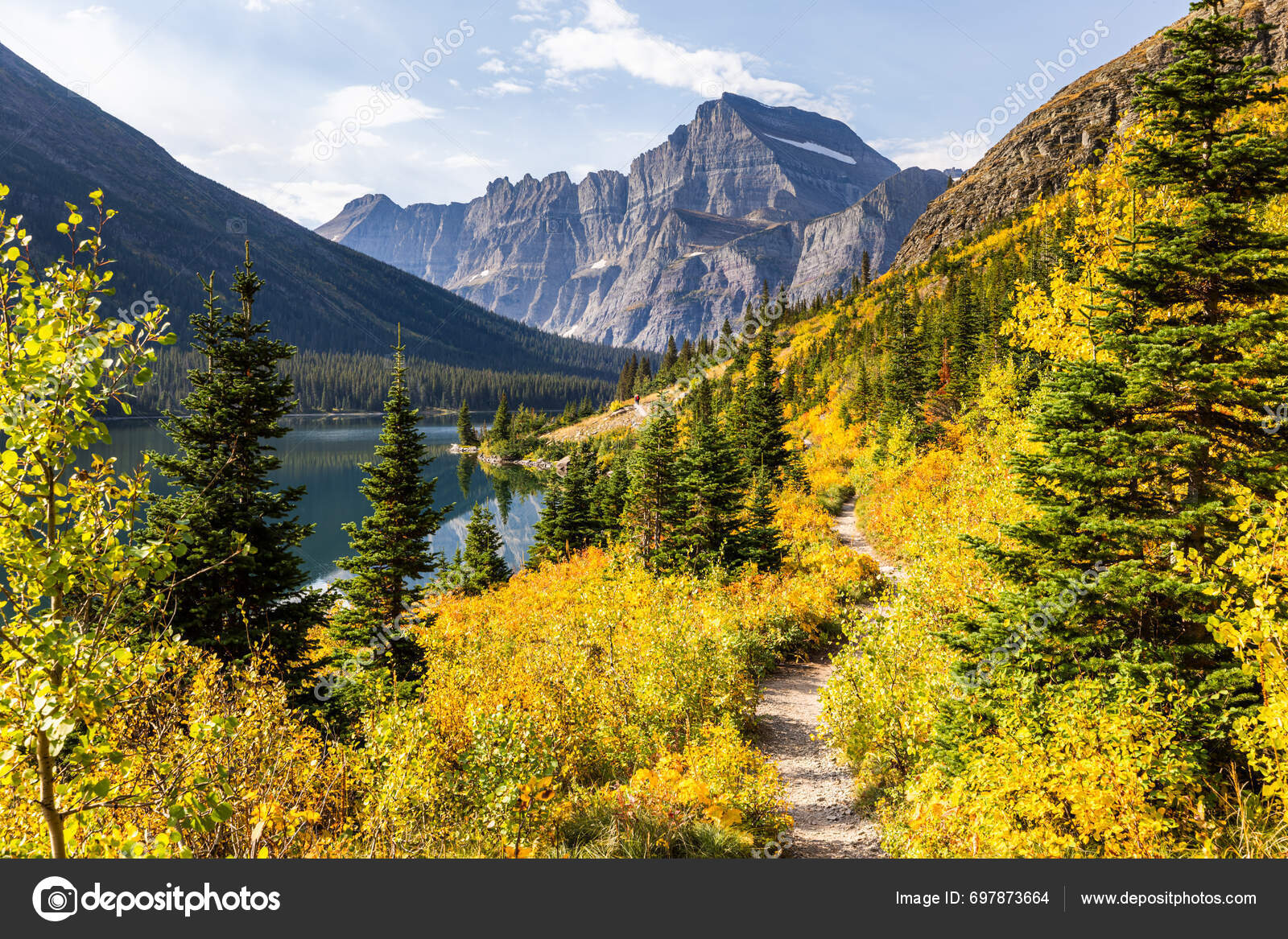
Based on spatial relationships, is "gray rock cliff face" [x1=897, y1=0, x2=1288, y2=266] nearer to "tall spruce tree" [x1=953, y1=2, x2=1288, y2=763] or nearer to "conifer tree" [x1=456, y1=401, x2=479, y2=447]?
"conifer tree" [x1=456, y1=401, x2=479, y2=447]

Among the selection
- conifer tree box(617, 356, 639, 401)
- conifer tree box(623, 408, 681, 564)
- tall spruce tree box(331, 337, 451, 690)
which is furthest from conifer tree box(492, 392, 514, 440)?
tall spruce tree box(331, 337, 451, 690)

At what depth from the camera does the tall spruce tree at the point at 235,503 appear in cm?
1397

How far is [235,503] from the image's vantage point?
1479 centimetres

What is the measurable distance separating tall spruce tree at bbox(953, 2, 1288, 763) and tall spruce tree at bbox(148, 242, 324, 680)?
15.5m

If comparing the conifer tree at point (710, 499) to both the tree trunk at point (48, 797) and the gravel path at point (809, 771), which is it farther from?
the tree trunk at point (48, 797)

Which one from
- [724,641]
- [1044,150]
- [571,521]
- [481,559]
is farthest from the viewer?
[1044,150]

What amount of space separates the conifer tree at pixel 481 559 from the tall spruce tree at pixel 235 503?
20.6 meters

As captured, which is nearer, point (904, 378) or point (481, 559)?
point (481, 559)

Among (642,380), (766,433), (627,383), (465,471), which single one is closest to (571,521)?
(766,433)

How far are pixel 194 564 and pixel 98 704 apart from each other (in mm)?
12940

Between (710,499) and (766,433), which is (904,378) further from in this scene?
(710,499)

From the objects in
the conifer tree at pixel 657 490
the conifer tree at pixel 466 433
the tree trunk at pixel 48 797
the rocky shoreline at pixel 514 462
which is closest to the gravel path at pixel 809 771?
the tree trunk at pixel 48 797

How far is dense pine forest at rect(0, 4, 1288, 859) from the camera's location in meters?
3.97

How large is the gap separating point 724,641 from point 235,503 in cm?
1273
